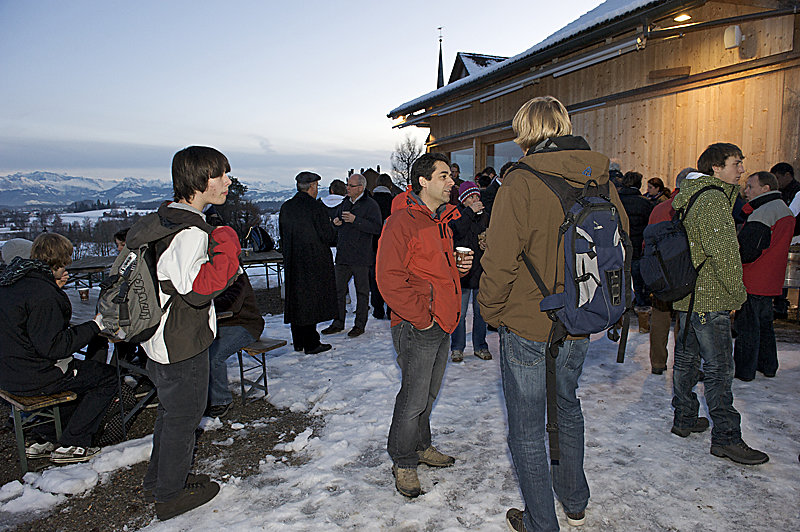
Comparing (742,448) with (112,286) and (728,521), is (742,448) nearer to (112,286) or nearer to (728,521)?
(728,521)

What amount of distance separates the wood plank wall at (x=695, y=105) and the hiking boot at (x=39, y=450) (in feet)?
30.0

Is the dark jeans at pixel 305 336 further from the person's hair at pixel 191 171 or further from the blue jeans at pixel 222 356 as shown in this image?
the person's hair at pixel 191 171

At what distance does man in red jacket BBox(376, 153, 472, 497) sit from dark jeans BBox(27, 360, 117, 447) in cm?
233

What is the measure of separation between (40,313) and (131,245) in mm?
1315

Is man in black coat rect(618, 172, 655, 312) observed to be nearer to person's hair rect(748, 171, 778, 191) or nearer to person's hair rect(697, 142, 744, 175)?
person's hair rect(748, 171, 778, 191)

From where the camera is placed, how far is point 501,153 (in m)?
13.2

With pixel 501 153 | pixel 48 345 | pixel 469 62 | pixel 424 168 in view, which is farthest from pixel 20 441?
pixel 469 62

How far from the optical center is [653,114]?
Answer: 8625 mm

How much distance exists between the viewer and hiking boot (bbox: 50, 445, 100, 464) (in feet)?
11.5

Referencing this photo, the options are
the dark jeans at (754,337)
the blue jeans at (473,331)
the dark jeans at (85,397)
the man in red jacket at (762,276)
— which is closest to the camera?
the dark jeans at (85,397)

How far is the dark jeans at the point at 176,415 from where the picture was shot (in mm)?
2697

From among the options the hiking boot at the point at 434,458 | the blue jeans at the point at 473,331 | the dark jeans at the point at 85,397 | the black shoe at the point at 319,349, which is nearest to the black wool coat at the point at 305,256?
the black shoe at the point at 319,349

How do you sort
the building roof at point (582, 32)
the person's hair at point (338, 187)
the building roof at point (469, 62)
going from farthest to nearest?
the building roof at point (469, 62)
the person's hair at point (338, 187)
the building roof at point (582, 32)

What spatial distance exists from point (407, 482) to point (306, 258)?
3.46m
